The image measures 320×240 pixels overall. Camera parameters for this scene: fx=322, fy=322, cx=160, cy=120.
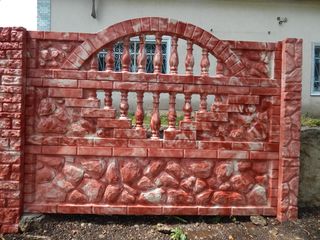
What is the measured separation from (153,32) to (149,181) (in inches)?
56.9

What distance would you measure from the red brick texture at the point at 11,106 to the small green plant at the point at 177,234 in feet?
4.80

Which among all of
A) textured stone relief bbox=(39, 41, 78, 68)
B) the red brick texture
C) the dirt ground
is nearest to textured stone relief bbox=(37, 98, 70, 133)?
the red brick texture

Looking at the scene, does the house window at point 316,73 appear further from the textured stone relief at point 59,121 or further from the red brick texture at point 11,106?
the red brick texture at point 11,106

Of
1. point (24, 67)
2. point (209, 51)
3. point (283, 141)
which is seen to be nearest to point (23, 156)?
point (24, 67)

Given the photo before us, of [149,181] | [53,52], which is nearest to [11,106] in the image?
[53,52]

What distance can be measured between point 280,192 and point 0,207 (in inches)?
105

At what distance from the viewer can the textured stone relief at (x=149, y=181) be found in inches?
121

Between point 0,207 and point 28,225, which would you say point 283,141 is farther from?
point 0,207

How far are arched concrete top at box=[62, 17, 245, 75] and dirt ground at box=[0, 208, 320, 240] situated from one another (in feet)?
4.86

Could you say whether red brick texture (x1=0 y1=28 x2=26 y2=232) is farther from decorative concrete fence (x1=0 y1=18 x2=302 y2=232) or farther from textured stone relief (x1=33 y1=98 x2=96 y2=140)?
textured stone relief (x1=33 y1=98 x2=96 y2=140)

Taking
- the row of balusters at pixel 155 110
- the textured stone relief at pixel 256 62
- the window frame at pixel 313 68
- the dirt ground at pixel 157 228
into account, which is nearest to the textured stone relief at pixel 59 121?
the row of balusters at pixel 155 110

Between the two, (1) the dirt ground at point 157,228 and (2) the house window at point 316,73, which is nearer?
(1) the dirt ground at point 157,228

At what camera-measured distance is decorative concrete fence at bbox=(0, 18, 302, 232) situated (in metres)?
3.01

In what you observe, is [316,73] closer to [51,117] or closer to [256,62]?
[256,62]
